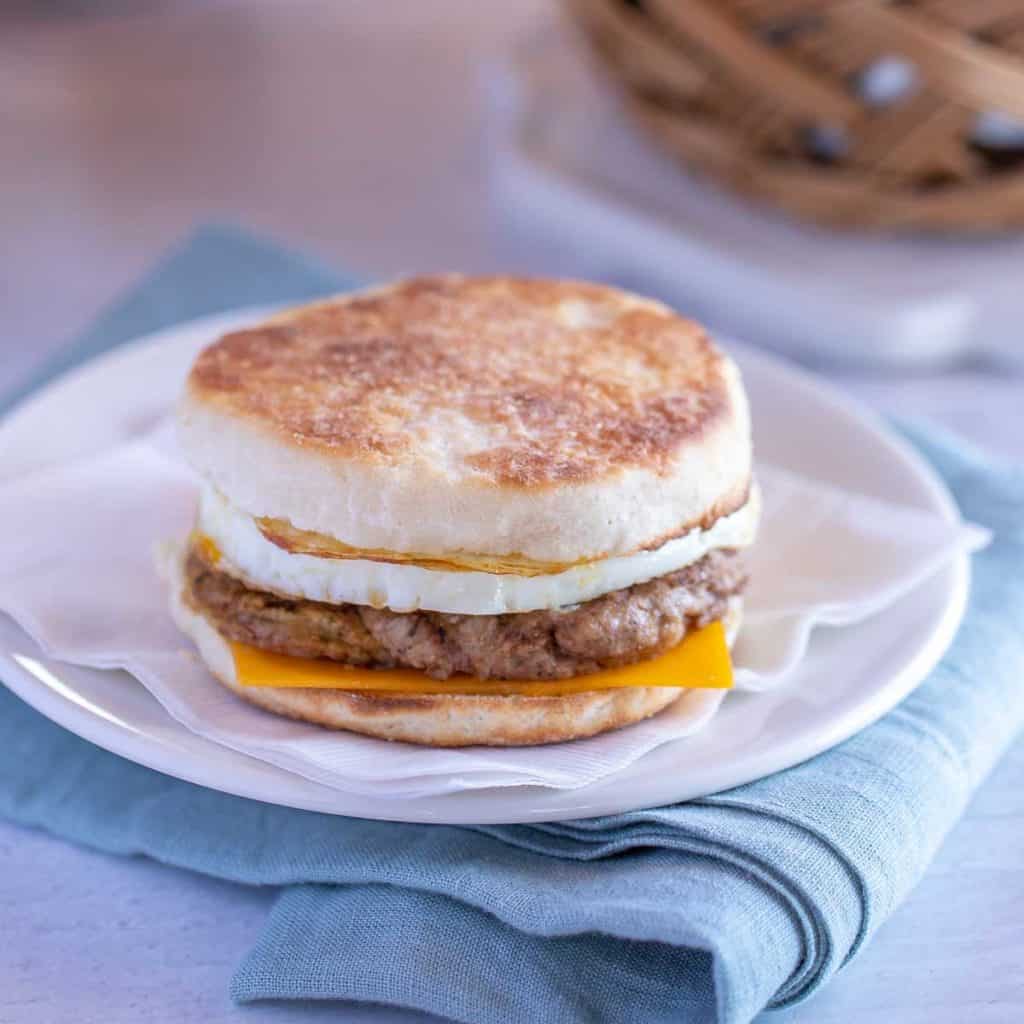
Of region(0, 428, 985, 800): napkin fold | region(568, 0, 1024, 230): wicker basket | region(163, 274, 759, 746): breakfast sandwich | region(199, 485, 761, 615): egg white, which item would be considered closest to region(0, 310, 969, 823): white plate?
region(0, 428, 985, 800): napkin fold

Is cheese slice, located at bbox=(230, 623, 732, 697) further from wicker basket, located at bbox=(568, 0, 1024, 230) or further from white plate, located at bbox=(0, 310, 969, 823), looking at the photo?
wicker basket, located at bbox=(568, 0, 1024, 230)

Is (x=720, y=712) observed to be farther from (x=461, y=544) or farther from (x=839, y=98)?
(x=839, y=98)

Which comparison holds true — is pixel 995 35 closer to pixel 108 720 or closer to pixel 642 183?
pixel 642 183

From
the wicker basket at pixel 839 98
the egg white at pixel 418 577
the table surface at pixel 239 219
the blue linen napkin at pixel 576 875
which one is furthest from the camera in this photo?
the wicker basket at pixel 839 98

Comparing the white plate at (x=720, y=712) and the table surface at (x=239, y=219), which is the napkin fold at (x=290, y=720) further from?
the table surface at (x=239, y=219)

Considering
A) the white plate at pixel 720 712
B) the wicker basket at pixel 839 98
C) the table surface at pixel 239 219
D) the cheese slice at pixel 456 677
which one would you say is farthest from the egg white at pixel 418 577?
the wicker basket at pixel 839 98

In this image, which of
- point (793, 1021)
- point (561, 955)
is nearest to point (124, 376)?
point (561, 955)

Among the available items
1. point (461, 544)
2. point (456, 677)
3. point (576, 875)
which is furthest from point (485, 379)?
point (576, 875)

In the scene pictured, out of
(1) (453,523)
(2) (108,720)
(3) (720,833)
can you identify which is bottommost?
(2) (108,720)
